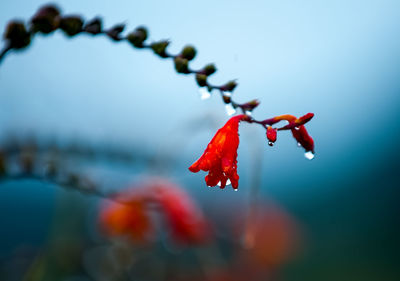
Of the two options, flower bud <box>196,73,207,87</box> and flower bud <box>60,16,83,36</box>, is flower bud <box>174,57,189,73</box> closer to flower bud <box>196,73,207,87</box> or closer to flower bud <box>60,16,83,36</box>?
flower bud <box>196,73,207,87</box>

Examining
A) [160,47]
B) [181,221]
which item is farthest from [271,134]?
[181,221]

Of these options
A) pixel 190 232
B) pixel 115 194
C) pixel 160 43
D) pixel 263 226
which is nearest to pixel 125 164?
pixel 190 232

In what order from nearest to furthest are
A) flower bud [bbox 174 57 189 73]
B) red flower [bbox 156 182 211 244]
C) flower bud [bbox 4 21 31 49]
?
1. flower bud [bbox 4 21 31 49]
2. flower bud [bbox 174 57 189 73]
3. red flower [bbox 156 182 211 244]

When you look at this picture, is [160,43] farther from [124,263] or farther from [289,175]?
[289,175]

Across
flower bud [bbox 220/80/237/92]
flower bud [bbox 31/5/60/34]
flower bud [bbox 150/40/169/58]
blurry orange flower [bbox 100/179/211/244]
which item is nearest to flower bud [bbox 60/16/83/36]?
flower bud [bbox 31/5/60/34]

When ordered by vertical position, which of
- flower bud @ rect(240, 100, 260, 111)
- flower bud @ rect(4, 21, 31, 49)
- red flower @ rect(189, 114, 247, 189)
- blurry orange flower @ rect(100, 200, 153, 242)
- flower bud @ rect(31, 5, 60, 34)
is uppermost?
flower bud @ rect(31, 5, 60, 34)

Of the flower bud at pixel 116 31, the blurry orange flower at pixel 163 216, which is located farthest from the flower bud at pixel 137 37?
the blurry orange flower at pixel 163 216

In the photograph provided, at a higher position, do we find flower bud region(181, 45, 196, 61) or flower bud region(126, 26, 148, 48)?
flower bud region(126, 26, 148, 48)

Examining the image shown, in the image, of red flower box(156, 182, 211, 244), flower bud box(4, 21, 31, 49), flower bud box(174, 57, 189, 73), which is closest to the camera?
flower bud box(4, 21, 31, 49)

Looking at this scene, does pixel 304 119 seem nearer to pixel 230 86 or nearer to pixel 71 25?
pixel 230 86
